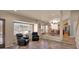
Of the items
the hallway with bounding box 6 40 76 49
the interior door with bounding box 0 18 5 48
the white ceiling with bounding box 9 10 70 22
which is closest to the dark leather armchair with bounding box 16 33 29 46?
the hallway with bounding box 6 40 76 49

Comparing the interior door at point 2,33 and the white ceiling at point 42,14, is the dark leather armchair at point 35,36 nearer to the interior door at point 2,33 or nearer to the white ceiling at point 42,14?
the white ceiling at point 42,14

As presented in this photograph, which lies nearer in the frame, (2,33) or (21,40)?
(2,33)

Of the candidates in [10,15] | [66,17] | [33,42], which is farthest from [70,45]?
[10,15]

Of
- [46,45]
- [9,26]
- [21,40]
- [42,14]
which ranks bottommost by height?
[46,45]

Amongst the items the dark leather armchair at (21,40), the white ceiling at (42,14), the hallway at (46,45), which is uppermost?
the white ceiling at (42,14)

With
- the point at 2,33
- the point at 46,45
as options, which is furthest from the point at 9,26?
the point at 46,45

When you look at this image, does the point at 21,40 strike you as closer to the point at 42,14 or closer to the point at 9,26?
the point at 9,26

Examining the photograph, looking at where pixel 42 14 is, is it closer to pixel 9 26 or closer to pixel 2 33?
pixel 9 26

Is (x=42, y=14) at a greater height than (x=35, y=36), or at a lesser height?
greater

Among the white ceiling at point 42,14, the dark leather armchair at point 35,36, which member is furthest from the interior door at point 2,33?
the dark leather armchair at point 35,36

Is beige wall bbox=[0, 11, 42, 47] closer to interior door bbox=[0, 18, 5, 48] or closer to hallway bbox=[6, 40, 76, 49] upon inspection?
interior door bbox=[0, 18, 5, 48]

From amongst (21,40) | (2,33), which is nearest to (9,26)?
(2,33)
